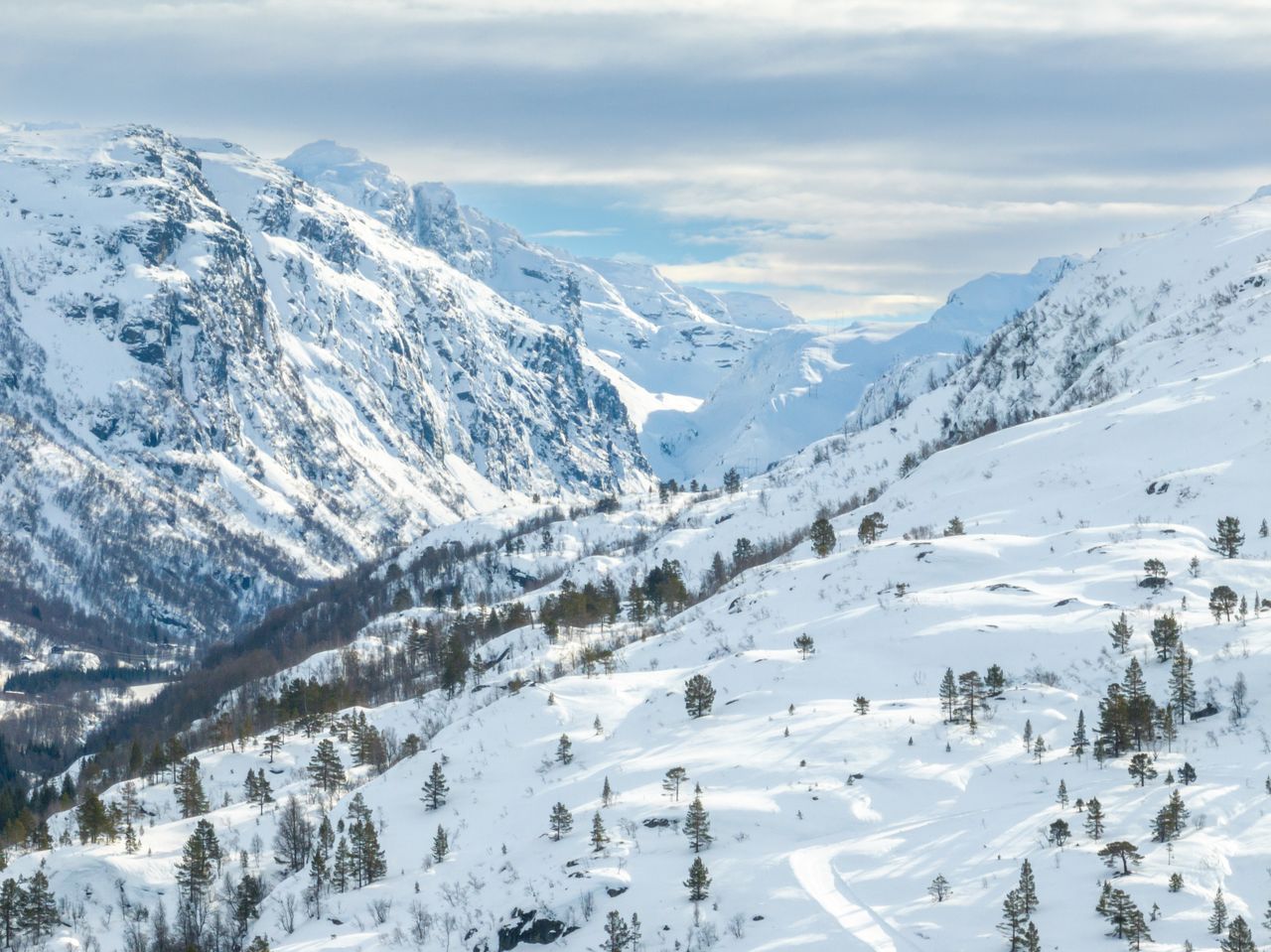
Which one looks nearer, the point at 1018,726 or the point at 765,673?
the point at 1018,726

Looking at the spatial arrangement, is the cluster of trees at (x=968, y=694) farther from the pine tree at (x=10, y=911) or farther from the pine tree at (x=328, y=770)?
the pine tree at (x=10, y=911)

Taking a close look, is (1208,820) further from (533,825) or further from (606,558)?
(606,558)

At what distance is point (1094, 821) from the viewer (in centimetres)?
3156

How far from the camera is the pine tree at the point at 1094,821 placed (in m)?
31.1

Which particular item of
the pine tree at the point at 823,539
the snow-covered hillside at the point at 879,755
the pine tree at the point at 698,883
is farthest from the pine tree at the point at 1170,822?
the pine tree at the point at 823,539

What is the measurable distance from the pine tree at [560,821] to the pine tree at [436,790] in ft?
37.9

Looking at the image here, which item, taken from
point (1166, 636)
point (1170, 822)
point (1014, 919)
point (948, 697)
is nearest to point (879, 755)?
point (948, 697)

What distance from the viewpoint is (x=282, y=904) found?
45.9m

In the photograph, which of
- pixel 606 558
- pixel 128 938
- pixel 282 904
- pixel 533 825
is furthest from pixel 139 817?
pixel 606 558

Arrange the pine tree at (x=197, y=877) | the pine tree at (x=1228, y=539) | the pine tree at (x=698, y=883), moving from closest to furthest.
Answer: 1. the pine tree at (x=698, y=883)
2. the pine tree at (x=1228, y=539)
3. the pine tree at (x=197, y=877)

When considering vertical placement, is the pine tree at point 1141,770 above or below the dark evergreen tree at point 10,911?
above

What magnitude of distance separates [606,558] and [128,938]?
11182 centimetres

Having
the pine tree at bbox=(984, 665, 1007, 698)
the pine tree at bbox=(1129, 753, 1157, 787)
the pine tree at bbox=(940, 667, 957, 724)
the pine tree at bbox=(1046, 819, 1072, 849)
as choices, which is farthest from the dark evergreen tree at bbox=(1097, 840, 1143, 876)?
the pine tree at bbox=(984, 665, 1007, 698)

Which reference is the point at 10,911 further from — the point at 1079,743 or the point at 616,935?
the point at 1079,743
